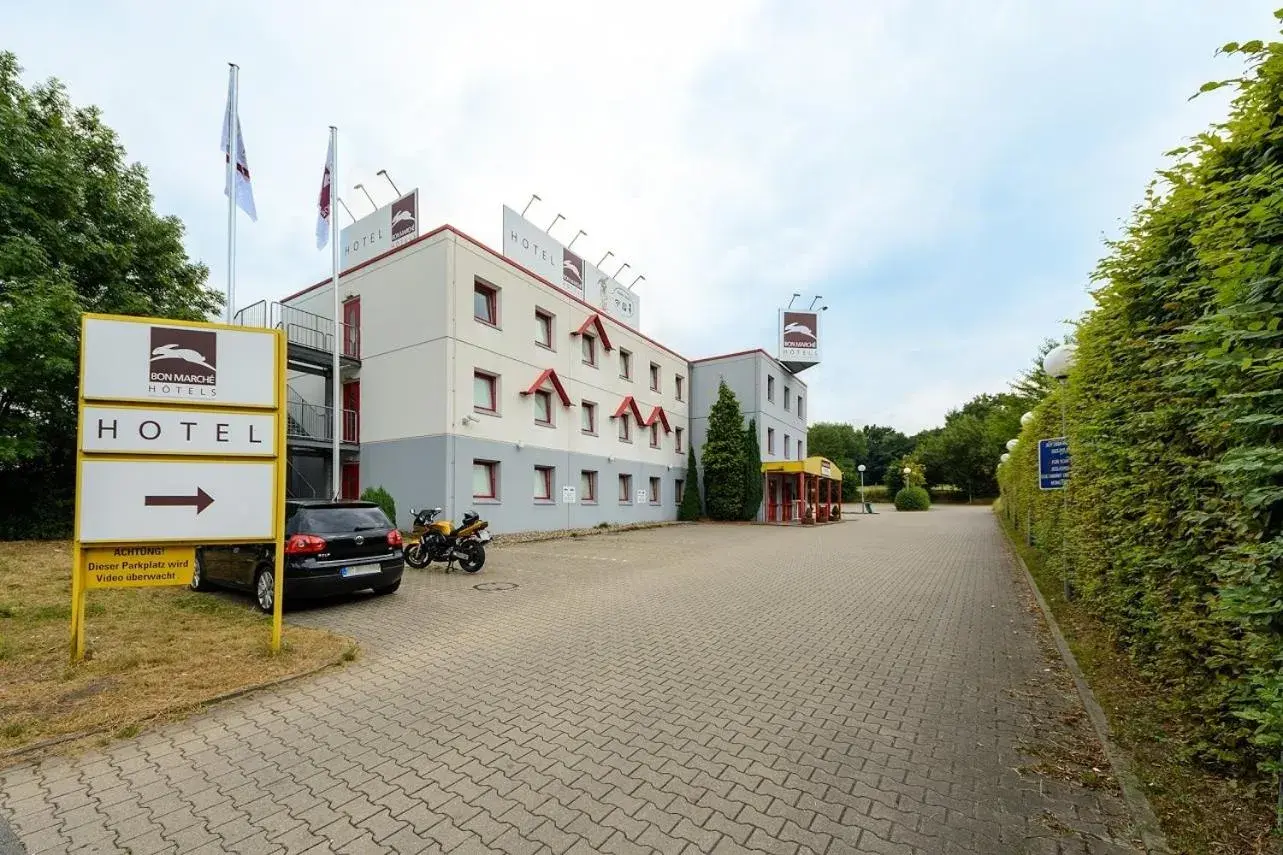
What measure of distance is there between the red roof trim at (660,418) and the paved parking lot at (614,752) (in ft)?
62.9

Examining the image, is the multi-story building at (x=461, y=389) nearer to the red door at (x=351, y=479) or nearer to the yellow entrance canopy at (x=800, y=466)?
the red door at (x=351, y=479)

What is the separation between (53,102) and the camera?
15781 millimetres

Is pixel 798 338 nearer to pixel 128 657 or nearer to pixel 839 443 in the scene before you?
pixel 128 657

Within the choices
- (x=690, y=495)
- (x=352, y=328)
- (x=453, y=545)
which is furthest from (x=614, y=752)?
(x=690, y=495)

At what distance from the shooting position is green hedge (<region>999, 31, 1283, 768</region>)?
2.47m

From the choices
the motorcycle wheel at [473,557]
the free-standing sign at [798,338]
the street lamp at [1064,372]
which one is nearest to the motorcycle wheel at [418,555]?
the motorcycle wheel at [473,557]

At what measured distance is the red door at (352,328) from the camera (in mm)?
19062

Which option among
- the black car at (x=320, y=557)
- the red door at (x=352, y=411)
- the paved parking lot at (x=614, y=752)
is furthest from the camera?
the red door at (x=352, y=411)

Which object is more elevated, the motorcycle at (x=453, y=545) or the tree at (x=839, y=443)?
the tree at (x=839, y=443)

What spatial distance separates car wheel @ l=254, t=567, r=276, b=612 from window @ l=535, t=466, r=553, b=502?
40.8 feet

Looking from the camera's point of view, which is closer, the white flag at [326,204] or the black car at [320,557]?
the black car at [320,557]

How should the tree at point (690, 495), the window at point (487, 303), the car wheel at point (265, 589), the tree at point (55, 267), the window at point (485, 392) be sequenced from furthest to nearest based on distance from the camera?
1. the tree at point (690, 495)
2. the window at point (487, 303)
3. the window at point (485, 392)
4. the tree at point (55, 267)
5. the car wheel at point (265, 589)

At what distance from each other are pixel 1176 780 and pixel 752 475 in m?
25.5

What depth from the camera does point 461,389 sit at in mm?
17031
